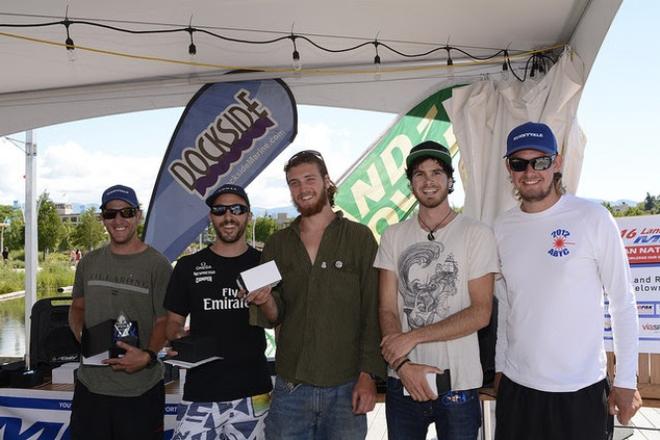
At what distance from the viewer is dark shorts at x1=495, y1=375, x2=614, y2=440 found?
1.80 meters

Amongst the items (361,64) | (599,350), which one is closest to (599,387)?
(599,350)

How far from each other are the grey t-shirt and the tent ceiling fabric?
1.49 meters

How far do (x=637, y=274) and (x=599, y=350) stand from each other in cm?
119

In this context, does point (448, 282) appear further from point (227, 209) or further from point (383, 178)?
point (383, 178)

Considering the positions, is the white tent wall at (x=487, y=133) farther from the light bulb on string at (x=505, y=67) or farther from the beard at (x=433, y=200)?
the beard at (x=433, y=200)

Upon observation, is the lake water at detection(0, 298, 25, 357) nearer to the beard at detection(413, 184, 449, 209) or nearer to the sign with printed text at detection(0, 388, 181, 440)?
the sign with printed text at detection(0, 388, 181, 440)

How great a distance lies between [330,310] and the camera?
6.60 ft

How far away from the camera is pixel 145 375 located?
246 cm

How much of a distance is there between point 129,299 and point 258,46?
6.70 feet

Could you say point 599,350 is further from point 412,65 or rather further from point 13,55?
point 13,55

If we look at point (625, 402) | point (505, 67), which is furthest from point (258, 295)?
point (505, 67)

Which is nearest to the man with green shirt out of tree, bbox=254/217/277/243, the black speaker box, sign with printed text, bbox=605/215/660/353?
sign with printed text, bbox=605/215/660/353

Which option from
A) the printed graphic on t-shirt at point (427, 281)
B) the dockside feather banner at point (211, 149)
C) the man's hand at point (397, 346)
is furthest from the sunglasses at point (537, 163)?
the dockside feather banner at point (211, 149)

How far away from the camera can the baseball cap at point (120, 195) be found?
2.55 metres
